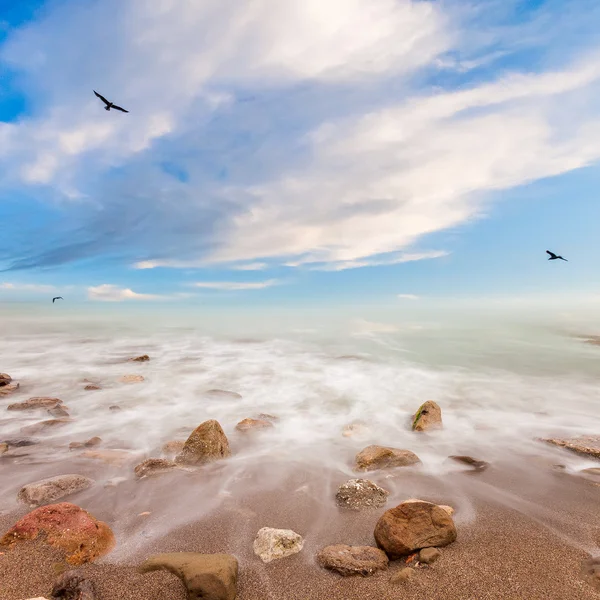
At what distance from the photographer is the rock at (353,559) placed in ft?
11.8

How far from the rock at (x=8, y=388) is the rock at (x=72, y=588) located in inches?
505

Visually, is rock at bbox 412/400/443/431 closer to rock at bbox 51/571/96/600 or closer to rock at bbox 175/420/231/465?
rock at bbox 175/420/231/465

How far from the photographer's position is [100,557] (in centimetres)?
387

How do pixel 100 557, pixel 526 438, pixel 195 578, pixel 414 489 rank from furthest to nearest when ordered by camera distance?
pixel 526 438 < pixel 414 489 < pixel 100 557 < pixel 195 578

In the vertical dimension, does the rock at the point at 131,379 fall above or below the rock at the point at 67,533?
below

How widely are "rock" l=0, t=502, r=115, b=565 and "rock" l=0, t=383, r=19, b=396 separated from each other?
38.1 feet

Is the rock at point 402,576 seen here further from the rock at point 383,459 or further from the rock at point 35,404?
the rock at point 35,404

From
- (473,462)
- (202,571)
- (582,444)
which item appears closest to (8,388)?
(202,571)

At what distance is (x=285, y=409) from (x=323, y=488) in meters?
5.56

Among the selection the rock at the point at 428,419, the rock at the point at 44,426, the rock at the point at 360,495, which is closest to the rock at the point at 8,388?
the rock at the point at 44,426

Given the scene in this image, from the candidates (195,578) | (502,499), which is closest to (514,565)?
(502,499)

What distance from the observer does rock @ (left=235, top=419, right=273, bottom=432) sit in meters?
9.03

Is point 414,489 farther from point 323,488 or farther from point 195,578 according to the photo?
point 195,578

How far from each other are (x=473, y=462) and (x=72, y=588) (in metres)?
6.91
